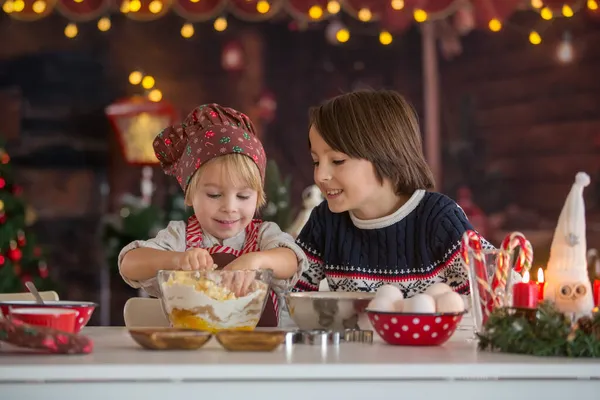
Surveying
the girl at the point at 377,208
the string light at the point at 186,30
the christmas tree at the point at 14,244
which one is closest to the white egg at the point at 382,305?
the girl at the point at 377,208

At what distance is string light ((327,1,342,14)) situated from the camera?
20.2 feet

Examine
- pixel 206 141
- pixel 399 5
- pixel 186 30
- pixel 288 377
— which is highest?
pixel 399 5

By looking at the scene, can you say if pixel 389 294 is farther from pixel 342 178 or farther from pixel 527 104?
pixel 527 104

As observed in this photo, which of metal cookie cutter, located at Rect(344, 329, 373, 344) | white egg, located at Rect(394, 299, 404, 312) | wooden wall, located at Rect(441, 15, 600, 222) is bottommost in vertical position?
metal cookie cutter, located at Rect(344, 329, 373, 344)

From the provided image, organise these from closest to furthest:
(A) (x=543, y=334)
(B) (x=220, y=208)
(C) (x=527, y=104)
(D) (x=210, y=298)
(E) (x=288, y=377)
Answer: (E) (x=288, y=377) → (A) (x=543, y=334) → (D) (x=210, y=298) → (B) (x=220, y=208) → (C) (x=527, y=104)

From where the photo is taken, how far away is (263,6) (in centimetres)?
614

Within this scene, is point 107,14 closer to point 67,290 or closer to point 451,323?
point 67,290

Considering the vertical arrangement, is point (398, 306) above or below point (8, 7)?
below

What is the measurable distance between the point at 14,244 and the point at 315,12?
7.87 feet

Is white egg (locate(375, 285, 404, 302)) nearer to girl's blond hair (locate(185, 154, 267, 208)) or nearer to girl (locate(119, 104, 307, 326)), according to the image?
girl (locate(119, 104, 307, 326))

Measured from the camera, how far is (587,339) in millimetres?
1368

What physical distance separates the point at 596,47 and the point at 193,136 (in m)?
4.64

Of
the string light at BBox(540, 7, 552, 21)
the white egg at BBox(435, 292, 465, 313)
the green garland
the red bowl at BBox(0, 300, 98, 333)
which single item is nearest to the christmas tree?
the string light at BBox(540, 7, 552, 21)

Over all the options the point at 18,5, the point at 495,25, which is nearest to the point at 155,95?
the point at 18,5
